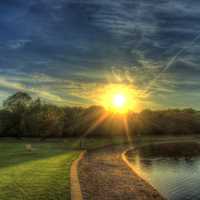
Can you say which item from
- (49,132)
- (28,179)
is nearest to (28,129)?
(49,132)

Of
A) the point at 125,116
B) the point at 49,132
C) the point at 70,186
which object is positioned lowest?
the point at 70,186

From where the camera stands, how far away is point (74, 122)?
216ft

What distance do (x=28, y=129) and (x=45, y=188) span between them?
148 ft

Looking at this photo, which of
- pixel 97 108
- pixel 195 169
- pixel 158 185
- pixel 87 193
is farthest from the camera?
pixel 97 108

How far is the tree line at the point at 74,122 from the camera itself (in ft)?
174

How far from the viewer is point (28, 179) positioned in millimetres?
12305

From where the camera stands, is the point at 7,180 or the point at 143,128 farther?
the point at 143,128

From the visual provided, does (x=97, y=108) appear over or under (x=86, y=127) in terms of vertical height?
over

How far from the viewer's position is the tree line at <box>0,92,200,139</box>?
5312 cm

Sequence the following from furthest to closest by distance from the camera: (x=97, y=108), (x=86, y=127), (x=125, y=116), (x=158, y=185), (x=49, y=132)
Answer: (x=97, y=108)
(x=125, y=116)
(x=86, y=127)
(x=49, y=132)
(x=158, y=185)

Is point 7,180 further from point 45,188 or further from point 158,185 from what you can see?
point 158,185

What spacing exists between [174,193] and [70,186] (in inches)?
274

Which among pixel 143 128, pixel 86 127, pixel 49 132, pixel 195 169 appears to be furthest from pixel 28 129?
pixel 195 169

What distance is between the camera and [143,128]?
237 ft
